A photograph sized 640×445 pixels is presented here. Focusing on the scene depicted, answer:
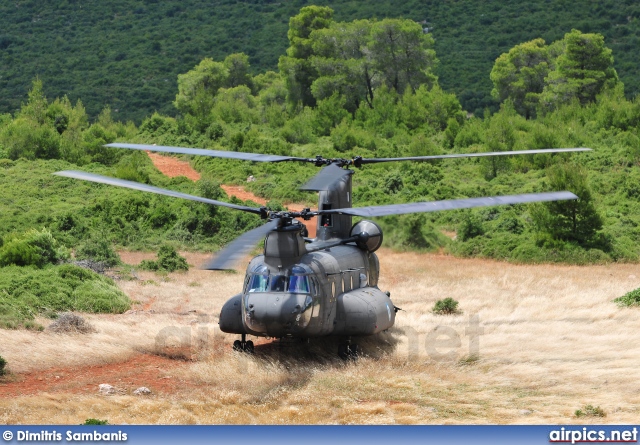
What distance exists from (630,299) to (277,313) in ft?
Result: 36.1

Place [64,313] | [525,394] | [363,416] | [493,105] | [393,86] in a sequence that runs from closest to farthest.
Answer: [363,416], [525,394], [64,313], [393,86], [493,105]

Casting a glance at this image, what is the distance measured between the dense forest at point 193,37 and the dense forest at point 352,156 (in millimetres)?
14641

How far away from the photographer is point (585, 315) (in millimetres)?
22156

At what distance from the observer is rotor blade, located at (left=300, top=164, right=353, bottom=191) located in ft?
58.4

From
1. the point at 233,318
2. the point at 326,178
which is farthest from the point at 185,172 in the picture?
the point at 233,318

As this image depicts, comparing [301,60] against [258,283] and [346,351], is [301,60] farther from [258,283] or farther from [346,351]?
[258,283]

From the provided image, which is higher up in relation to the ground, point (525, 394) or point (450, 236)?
point (525, 394)

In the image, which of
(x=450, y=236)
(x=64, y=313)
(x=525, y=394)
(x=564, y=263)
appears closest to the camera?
(x=525, y=394)

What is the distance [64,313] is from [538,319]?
11.2 m

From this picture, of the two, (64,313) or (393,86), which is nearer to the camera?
(64,313)

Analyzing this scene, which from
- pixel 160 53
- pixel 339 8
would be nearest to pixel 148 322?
pixel 160 53

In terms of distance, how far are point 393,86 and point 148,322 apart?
50.0 m

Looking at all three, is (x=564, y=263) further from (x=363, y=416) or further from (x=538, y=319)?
(x=363, y=416)

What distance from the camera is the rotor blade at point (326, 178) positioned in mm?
17812
